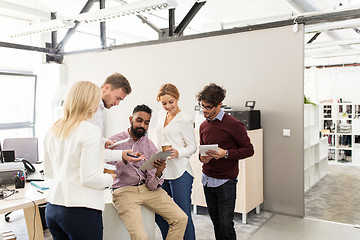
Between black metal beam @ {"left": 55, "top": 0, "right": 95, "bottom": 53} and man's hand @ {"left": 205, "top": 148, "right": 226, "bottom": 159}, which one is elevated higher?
black metal beam @ {"left": 55, "top": 0, "right": 95, "bottom": 53}

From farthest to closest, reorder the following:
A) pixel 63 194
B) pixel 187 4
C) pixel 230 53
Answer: pixel 187 4, pixel 230 53, pixel 63 194

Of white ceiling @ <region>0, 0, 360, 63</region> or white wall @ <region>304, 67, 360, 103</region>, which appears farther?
white wall @ <region>304, 67, 360, 103</region>

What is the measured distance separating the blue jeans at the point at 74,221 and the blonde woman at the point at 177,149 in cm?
90

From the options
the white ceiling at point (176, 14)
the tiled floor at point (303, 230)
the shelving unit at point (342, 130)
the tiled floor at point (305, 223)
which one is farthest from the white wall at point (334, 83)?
the tiled floor at point (303, 230)

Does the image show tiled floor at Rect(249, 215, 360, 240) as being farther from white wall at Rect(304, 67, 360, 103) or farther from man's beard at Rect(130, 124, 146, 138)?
white wall at Rect(304, 67, 360, 103)

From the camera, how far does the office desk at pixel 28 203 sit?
2.25 metres

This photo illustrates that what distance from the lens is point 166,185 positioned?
8.75 ft

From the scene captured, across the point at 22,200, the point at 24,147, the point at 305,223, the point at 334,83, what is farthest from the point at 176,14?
the point at 334,83

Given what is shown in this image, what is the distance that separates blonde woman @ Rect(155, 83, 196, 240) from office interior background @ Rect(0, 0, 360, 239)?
6.76ft

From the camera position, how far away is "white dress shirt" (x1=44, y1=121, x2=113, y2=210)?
5.39ft

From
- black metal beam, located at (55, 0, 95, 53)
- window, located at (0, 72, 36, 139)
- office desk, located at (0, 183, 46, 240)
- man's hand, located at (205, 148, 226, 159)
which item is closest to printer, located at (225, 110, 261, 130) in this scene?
man's hand, located at (205, 148, 226, 159)

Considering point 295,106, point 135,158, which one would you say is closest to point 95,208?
point 135,158

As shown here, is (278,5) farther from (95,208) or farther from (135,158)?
(95,208)

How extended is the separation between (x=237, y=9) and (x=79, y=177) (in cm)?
554
